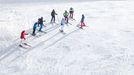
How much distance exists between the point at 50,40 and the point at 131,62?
679 cm

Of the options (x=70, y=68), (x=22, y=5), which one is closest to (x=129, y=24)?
(x=70, y=68)

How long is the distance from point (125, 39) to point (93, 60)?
493 cm

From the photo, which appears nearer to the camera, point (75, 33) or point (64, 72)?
point (64, 72)

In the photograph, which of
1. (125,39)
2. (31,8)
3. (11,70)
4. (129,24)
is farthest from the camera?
(31,8)

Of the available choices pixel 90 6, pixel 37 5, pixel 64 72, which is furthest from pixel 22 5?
pixel 64 72

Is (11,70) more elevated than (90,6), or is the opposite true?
(90,6)

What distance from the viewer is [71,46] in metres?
21.8

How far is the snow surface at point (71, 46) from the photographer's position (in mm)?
18828

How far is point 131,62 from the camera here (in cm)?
1973

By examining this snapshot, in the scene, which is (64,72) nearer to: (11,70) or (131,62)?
(11,70)

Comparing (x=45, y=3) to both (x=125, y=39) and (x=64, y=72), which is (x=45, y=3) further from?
(x=64, y=72)

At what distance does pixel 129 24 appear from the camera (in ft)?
90.2

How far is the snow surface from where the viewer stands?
18.8 metres

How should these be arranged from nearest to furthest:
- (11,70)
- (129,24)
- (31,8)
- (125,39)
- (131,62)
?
(11,70), (131,62), (125,39), (129,24), (31,8)
